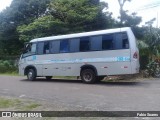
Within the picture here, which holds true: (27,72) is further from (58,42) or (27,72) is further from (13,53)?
(13,53)

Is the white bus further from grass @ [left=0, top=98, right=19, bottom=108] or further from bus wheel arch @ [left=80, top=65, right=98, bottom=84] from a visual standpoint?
grass @ [left=0, top=98, right=19, bottom=108]

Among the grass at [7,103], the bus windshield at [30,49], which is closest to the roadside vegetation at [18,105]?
the grass at [7,103]

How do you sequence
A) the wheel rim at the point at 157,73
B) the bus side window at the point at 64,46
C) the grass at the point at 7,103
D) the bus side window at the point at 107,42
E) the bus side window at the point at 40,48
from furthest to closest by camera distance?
the wheel rim at the point at 157,73 < the bus side window at the point at 40,48 < the bus side window at the point at 64,46 < the bus side window at the point at 107,42 < the grass at the point at 7,103

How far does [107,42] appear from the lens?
15.1 metres

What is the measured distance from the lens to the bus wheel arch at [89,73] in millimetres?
15742

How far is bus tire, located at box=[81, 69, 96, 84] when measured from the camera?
15.8m

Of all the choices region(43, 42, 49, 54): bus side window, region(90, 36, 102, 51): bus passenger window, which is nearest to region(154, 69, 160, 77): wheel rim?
region(90, 36, 102, 51): bus passenger window

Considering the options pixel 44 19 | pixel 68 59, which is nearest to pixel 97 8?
pixel 44 19

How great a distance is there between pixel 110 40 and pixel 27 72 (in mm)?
6888

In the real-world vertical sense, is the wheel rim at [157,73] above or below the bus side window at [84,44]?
below

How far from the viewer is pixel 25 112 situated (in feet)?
26.8

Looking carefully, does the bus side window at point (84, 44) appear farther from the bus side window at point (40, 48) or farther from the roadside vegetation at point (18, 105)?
the roadside vegetation at point (18, 105)

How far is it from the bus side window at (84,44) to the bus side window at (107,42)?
3.25ft

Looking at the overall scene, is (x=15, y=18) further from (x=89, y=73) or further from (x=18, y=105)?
(x=18, y=105)
